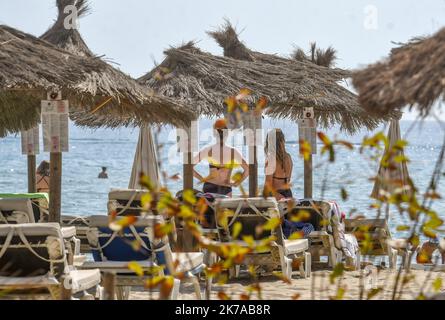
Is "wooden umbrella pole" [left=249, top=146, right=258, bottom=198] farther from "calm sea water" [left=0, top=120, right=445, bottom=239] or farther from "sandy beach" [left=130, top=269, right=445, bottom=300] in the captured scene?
"sandy beach" [left=130, top=269, right=445, bottom=300]

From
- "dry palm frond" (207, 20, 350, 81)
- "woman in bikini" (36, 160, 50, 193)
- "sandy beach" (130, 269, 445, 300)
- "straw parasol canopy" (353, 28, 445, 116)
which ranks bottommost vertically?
"sandy beach" (130, 269, 445, 300)

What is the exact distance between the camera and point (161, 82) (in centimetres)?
1122

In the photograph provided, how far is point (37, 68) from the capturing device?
28.5ft

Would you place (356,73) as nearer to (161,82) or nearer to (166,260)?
(166,260)

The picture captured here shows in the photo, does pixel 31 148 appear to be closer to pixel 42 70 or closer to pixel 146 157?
pixel 146 157

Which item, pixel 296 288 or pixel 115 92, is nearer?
pixel 296 288

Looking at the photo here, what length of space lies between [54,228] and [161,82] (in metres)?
5.51

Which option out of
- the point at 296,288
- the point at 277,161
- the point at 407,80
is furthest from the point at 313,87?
the point at 407,80

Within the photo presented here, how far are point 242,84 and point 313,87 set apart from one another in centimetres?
95

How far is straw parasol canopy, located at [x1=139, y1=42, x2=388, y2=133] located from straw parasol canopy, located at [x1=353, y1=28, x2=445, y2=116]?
5618 millimetres

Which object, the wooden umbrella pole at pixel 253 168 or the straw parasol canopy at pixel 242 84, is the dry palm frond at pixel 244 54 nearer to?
the straw parasol canopy at pixel 242 84

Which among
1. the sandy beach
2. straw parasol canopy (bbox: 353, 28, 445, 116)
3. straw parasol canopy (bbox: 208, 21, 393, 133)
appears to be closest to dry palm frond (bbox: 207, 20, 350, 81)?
straw parasol canopy (bbox: 208, 21, 393, 133)

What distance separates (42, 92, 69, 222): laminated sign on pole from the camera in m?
8.89

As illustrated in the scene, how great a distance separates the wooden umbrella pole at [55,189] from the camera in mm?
8773
